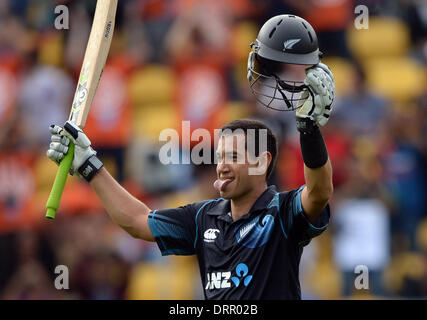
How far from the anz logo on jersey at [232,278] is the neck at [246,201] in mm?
325

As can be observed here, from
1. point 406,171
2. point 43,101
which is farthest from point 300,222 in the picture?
point 43,101

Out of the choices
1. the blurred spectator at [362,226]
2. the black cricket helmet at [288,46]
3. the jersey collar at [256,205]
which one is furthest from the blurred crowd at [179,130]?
the black cricket helmet at [288,46]

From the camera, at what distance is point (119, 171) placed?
953cm

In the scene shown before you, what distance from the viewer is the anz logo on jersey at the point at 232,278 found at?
4816 millimetres

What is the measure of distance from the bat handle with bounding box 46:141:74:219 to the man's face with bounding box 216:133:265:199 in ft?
2.77

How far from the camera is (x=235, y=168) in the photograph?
5031 mm

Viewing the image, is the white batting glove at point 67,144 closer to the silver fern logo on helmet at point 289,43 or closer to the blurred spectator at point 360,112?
the silver fern logo on helmet at point 289,43

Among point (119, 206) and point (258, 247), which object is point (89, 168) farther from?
point (258, 247)

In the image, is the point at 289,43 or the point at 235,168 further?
the point at 235,168

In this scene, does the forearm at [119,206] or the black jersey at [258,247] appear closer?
the black jersey at [258,247]

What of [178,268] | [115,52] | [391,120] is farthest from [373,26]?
[178,268]

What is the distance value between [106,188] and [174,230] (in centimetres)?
46

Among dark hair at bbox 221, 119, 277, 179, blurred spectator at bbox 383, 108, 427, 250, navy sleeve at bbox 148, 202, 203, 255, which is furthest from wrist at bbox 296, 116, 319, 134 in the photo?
blurred spectator at bbox 383, 108, 427, 250

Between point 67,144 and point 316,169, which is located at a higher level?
point 67,144
